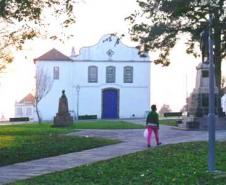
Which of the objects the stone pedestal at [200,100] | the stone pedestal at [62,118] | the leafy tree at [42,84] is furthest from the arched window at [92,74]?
the stone pedestal at [200,100]

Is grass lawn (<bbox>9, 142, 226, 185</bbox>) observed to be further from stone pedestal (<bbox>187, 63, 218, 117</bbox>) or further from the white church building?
the white church building

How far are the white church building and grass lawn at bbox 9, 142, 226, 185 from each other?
1765 inches

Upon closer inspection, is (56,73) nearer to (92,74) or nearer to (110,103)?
(92,74)

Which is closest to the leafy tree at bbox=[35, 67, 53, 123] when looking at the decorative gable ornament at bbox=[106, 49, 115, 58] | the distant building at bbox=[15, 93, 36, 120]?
the decorative gable ornament at bbox=[106, 49, 115, 58]

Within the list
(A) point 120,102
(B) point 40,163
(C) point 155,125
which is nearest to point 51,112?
(A) point 120,102

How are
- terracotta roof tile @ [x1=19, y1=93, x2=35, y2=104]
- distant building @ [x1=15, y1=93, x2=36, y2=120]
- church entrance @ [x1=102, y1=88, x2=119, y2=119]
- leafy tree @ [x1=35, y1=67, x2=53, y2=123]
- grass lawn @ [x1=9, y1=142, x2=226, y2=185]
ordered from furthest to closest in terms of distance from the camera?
terracotta roof tile @ [x1=19, y1=93, x2=35, y2=104]
distant building @ [x1=15, y1=93, x2=36, y2=120]
church entrance @ [x1=102, y1=88, x2=119, y2=119]
leafy tree @ [x1=35, y1=67, x2=53, y2=123]
grass lawn @ [x1=9, y1=142, x2=226, y2=185]

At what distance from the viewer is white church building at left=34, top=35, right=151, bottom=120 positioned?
60844 mm

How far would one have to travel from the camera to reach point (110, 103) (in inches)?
2404

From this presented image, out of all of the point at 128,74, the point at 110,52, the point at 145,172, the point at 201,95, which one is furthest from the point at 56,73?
the point at 145,172

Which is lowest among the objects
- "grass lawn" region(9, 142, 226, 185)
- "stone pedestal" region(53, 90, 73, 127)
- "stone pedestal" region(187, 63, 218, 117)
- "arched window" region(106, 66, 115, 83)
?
"grass lawn" region(9, 142, 226, 185)

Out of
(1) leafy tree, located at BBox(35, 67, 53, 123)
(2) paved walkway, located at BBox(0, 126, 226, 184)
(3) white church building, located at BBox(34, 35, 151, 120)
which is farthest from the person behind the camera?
(3) white church building, located at BBox(34, 35, 151, 120)

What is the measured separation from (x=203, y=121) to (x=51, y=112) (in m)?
32.3

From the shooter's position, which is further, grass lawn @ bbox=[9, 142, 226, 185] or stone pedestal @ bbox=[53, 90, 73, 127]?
stone pedestal @ bbox=[53, 90, 73, 127]

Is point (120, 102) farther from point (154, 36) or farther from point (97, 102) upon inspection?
point (154, 36)
